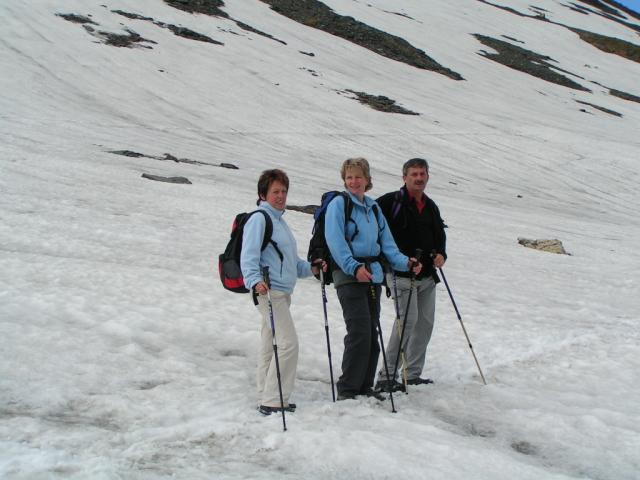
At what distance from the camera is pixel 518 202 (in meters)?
26.6

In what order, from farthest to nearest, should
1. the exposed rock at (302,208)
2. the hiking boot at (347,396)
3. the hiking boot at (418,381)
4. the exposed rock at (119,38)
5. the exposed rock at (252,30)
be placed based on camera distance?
the exposed rock at (252,30)
the exposed rock at (119,38)
the exposed rock at (302,208)
the hiking boot at (418,381)
the hiking boot at (347,396)

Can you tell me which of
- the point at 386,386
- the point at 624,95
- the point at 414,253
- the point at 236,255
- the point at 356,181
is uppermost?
the point at 624,95

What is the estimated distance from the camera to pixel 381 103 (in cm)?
4050

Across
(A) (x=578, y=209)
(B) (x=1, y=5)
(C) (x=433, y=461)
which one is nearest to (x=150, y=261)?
(C) (x=433, y=461)

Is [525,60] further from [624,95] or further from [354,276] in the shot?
[354,276]

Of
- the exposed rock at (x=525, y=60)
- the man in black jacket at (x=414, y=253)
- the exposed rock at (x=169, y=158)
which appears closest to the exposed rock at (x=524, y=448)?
the man in black jacket at (x=414, y=253)

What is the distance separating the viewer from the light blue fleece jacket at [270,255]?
17.2ft

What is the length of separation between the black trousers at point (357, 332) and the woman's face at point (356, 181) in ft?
2.69

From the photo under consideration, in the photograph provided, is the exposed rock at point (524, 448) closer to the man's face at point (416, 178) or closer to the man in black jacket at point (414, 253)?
the man in black jacket at point (414, 253)

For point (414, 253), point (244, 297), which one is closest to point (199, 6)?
point (244, 297)

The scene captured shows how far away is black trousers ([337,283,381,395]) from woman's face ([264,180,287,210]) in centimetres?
95

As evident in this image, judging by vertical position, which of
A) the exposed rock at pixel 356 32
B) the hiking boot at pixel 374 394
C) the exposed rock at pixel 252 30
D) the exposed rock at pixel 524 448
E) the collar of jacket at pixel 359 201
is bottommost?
the hiking boot at pixel 374 394

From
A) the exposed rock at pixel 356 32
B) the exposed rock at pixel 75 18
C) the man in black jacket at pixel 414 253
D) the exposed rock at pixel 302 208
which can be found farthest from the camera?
the exposed rock at pixel 356 32

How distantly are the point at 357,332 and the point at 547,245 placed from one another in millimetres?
11343
